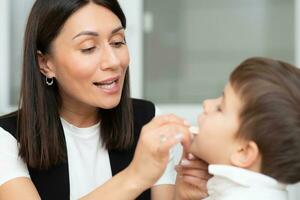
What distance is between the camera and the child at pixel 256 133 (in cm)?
104

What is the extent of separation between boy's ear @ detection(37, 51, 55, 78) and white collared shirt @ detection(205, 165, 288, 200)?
601 millimetres

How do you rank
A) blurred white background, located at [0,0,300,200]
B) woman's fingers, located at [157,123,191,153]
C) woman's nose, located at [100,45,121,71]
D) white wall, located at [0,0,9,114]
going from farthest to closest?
blurred white background, located at [0,0,300,200] → white wall, located at [0,0,9,114] → woman's nose, located at [100,45,121,71] → woman's fingers, located at [157,123,191,153]

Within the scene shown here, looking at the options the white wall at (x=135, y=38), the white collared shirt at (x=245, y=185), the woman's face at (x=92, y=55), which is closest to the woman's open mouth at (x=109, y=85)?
the woman's face at (x=92, y=55)

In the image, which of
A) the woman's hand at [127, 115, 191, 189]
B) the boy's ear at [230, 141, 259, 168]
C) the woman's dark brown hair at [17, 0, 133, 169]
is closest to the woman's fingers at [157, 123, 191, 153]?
the woman's hand at [127, 115, 191, 189]

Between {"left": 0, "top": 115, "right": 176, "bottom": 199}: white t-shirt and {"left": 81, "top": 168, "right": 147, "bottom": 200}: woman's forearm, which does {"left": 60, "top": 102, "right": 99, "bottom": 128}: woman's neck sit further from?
{"left": 81, "top": 168, "right": 147, "bottom": 200}: woman's forearm

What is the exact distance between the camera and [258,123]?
1043 mm

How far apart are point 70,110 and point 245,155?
637mm

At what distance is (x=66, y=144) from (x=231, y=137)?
0.59 m

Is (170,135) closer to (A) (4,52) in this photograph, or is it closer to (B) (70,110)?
(B) (70,110)

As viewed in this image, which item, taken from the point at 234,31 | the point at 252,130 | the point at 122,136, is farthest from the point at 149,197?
the point at 234,31

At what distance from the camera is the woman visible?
1351 millimetres

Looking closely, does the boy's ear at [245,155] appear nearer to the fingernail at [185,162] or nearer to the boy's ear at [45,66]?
the fingernail at [185,162]

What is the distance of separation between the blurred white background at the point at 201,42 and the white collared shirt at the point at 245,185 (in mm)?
1192

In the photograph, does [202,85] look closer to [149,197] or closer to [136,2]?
[136,2]
